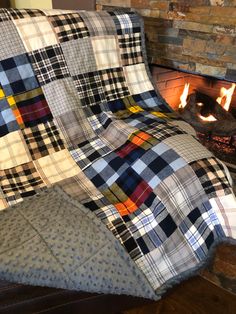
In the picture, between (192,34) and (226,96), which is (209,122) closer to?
(226,96)

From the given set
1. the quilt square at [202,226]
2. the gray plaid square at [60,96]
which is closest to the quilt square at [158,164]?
the quilt square at [202,226]

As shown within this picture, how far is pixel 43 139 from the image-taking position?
3.69ft

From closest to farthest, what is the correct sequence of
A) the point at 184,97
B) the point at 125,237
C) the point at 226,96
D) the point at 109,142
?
the point at 125,237 → the point at 109,142 → the point at 226,96 → the point at 184,97

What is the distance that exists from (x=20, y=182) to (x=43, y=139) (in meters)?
A: 0.18

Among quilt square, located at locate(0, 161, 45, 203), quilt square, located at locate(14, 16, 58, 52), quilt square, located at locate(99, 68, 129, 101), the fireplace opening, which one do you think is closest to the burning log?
the fireplace opening

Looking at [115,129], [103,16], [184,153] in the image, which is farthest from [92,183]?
[103,16]

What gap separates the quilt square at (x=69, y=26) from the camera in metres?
1.15

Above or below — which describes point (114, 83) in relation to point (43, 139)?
above

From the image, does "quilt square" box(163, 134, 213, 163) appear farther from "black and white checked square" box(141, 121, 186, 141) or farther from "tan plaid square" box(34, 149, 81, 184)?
"tan plaid square" box(34, 149, 81, 184)

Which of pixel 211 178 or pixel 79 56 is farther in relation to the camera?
pixel 79 56

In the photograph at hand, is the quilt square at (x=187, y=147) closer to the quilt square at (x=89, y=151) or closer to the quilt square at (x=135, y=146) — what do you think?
the quilt square at (x=135, y=146)

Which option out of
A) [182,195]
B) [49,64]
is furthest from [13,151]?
[182,195]

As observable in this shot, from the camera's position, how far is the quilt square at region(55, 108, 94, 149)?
1.15 meters

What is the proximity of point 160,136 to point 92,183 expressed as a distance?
0.29m
